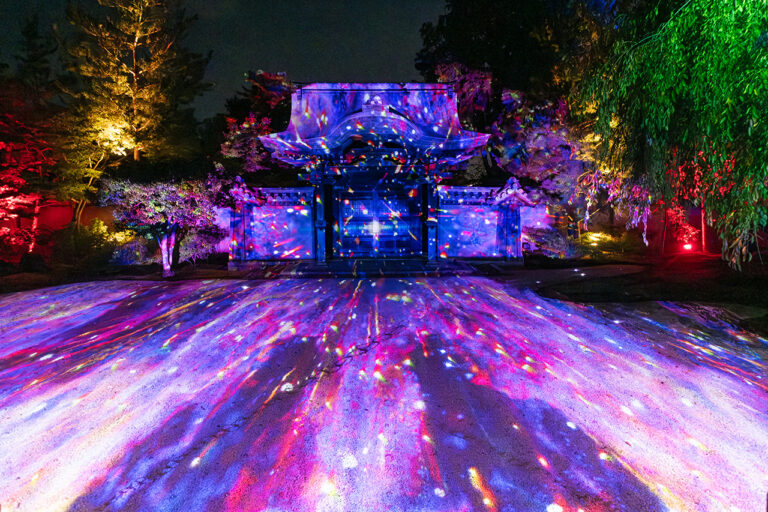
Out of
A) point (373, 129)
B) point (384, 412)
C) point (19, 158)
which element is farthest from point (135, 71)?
point (384, 412)

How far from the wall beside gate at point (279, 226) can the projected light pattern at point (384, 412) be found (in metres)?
5.57

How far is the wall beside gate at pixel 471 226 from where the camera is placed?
39.4ft

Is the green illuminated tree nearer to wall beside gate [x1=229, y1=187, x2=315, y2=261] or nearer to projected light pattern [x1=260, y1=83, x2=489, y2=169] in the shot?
projected light pattern [x1=260, y1=83, x2=489, y2=169]

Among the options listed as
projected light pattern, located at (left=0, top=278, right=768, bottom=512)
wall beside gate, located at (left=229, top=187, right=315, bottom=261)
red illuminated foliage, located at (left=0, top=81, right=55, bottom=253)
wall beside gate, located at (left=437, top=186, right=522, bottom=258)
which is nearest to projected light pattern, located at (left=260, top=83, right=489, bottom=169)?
wall beside gate, located at (left=229, top=187, right=315, bottom=261)

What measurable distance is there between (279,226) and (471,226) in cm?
666

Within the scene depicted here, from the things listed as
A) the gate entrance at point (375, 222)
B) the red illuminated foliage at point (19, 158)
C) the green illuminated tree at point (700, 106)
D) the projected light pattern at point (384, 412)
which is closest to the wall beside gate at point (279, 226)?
the gate entrance at point (375, 222)

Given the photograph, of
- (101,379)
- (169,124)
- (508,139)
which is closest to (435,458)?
(101,379)

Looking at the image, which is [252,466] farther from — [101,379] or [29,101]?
[29,101]

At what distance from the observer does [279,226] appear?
460 inches

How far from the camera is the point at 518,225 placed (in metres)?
11.9

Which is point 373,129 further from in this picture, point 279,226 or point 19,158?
point 19,158

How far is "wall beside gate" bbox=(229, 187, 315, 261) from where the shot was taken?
11527 mm

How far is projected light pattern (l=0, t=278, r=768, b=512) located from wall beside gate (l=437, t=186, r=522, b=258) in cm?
600

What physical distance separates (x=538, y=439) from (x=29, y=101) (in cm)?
2325
